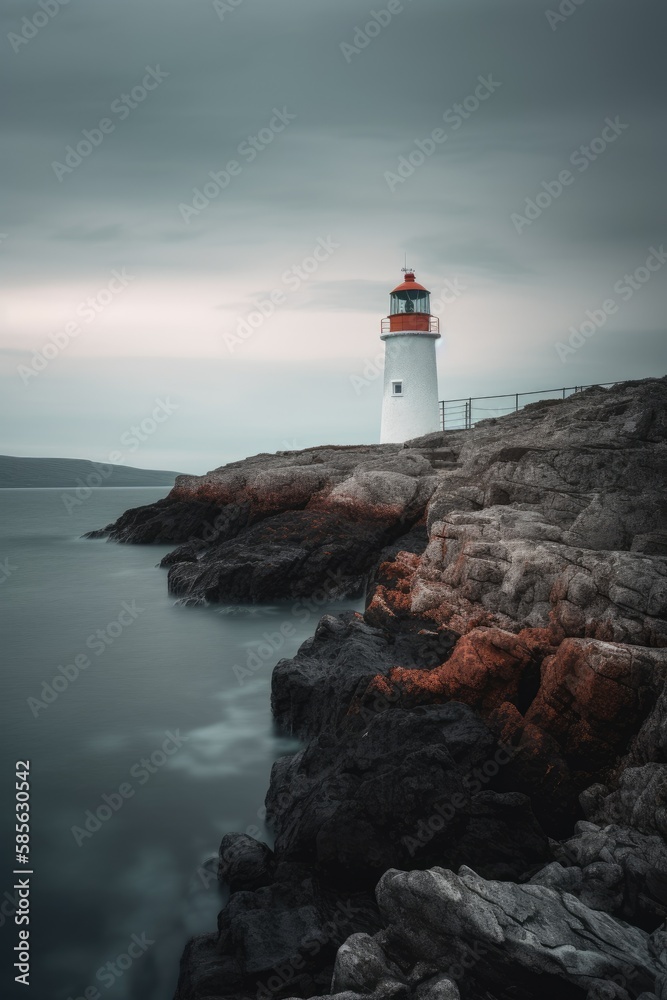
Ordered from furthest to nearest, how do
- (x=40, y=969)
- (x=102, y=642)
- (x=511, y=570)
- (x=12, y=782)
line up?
(x=102, y=642), (x=511, y=570), (x=12, y=782), (x=40, y=969)

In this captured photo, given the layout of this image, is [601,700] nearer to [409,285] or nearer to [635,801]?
[635,801]

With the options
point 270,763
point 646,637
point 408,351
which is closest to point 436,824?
point 646,637

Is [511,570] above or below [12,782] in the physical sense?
above

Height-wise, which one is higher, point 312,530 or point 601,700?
point 312,530

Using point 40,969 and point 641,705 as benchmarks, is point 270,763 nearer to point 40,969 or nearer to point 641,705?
point 40,969

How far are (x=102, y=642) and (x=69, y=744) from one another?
5000mm

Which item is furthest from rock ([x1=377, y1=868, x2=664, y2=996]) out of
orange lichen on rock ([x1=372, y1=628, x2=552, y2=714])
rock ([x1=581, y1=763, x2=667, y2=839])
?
orange lichen on rock ([x1=372, y1=628, x2=552, y2=714])

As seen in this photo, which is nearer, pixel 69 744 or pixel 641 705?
pixel 641 705

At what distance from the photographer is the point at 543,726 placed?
5887 mm

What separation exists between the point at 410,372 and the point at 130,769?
21469mm

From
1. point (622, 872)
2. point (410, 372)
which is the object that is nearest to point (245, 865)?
point (622, 872)

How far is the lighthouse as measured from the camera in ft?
89.1

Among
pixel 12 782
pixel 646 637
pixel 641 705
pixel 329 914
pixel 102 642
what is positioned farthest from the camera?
pixel 102 642

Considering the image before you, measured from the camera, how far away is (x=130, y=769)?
7.48 meters
